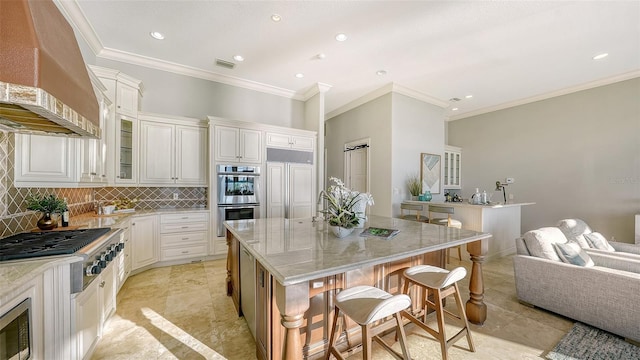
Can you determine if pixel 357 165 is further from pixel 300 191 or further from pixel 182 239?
pixel 182 239

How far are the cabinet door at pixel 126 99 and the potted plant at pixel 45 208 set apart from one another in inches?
63.1

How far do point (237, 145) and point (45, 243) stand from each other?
253 centimetres

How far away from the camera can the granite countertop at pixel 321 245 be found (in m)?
1.18

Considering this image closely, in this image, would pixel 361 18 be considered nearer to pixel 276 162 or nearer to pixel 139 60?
pixel 276 162

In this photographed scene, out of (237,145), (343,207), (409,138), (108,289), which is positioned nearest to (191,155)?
(237,145)

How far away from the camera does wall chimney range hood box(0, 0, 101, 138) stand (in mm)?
1073

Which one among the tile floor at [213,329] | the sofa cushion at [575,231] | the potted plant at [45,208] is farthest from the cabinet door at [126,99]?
the sofa cushion at [575,231]

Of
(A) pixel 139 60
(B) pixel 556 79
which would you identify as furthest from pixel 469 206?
(A) pixel 139 60

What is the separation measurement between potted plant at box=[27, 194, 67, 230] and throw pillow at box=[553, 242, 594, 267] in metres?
4.65

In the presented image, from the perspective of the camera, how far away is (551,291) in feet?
7.29

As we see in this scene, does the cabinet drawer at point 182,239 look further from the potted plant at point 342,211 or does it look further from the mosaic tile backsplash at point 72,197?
the potted plant at point 342,211

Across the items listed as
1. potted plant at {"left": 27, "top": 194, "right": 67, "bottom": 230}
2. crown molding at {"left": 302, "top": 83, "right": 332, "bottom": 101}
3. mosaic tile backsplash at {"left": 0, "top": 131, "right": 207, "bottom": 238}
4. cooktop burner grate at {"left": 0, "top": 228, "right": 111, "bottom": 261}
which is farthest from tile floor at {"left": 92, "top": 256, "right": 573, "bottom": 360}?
crown molding at {"left": 302, "top": 83, "right": 332, "bottom": 101}

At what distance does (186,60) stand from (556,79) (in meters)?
6.27

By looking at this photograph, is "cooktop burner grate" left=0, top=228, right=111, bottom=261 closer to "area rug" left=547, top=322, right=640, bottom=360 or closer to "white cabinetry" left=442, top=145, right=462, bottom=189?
"area rug" left=547, top=322, right=640, bottom=360
